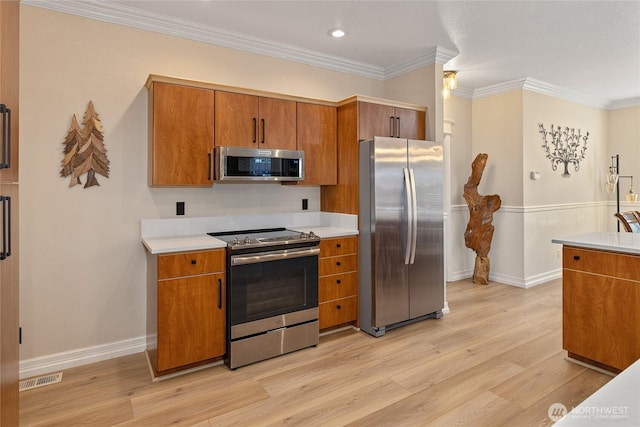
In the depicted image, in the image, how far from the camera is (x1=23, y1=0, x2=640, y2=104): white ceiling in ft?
9.53

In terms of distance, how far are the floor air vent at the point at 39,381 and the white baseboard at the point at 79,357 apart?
7cm

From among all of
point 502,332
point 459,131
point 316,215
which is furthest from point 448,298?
point 459,131

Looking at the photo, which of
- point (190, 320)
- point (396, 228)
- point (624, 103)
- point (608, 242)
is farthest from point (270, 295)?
point (624, 103)

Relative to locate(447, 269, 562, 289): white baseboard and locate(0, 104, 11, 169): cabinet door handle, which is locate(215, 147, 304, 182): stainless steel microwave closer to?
locate(0, 104, 11, 169): cabinet door handle

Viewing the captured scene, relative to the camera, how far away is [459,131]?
5379 millimetres

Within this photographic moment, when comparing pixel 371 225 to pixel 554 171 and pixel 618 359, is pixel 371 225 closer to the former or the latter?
pixel 618 359

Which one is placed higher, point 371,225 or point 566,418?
point 371,225

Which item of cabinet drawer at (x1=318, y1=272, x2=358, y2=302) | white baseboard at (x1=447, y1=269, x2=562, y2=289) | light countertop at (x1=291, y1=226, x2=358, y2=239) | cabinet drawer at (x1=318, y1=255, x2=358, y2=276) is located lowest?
white baseboard at (x1=447, y1=269, x2=562, y2=289)

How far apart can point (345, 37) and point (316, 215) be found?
5.78 ft

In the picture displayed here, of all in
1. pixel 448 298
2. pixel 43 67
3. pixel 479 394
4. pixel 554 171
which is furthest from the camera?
pixel 554 171

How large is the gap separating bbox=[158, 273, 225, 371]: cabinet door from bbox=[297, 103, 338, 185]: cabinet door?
4.44ft

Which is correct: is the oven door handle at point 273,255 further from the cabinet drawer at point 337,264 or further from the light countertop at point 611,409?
Result: the light countertop at point 611,409

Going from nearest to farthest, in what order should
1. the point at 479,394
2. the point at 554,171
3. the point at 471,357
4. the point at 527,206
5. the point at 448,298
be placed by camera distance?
1. the point at 479,394
2. the point at 471,357
3. the point at 448,298
4. the point at 527,206
5. the point at 554,171

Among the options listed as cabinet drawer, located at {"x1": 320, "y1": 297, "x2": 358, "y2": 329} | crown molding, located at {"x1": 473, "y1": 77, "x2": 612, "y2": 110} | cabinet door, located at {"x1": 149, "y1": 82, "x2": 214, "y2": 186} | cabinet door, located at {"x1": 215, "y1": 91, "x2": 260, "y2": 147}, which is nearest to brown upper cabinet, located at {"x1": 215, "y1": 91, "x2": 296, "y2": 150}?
cabinet door, located at {"x1": 215, "y1": 91, "x2": 260, "y2": 147}
